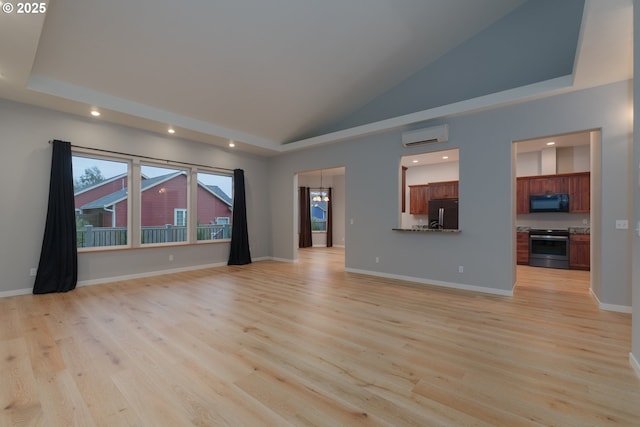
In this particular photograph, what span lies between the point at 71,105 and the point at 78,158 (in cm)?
94

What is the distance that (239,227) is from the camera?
22.1 ft

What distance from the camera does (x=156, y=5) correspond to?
318 centimetres

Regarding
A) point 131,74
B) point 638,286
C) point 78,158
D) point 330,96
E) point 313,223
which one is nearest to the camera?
point 638,286

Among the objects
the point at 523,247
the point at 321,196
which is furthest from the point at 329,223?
the point at 523,247

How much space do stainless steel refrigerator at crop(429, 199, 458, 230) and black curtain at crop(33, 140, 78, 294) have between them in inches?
316

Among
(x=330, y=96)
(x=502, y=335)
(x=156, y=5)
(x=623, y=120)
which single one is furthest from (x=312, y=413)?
(x=330, y=96)

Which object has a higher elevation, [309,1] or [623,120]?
[309,1]

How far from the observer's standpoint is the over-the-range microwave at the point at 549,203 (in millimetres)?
6418

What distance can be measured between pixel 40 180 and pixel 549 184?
10194 mm

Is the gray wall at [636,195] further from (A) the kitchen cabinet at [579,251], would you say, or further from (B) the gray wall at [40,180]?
(B) the gray wall at [40,180]

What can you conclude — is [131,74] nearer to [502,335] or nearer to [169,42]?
[169,42]

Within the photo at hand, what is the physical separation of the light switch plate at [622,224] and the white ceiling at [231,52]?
68.7 inches

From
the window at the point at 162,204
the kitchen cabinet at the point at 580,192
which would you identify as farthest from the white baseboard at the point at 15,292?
the kitchen cabinet at the point at 580,192
